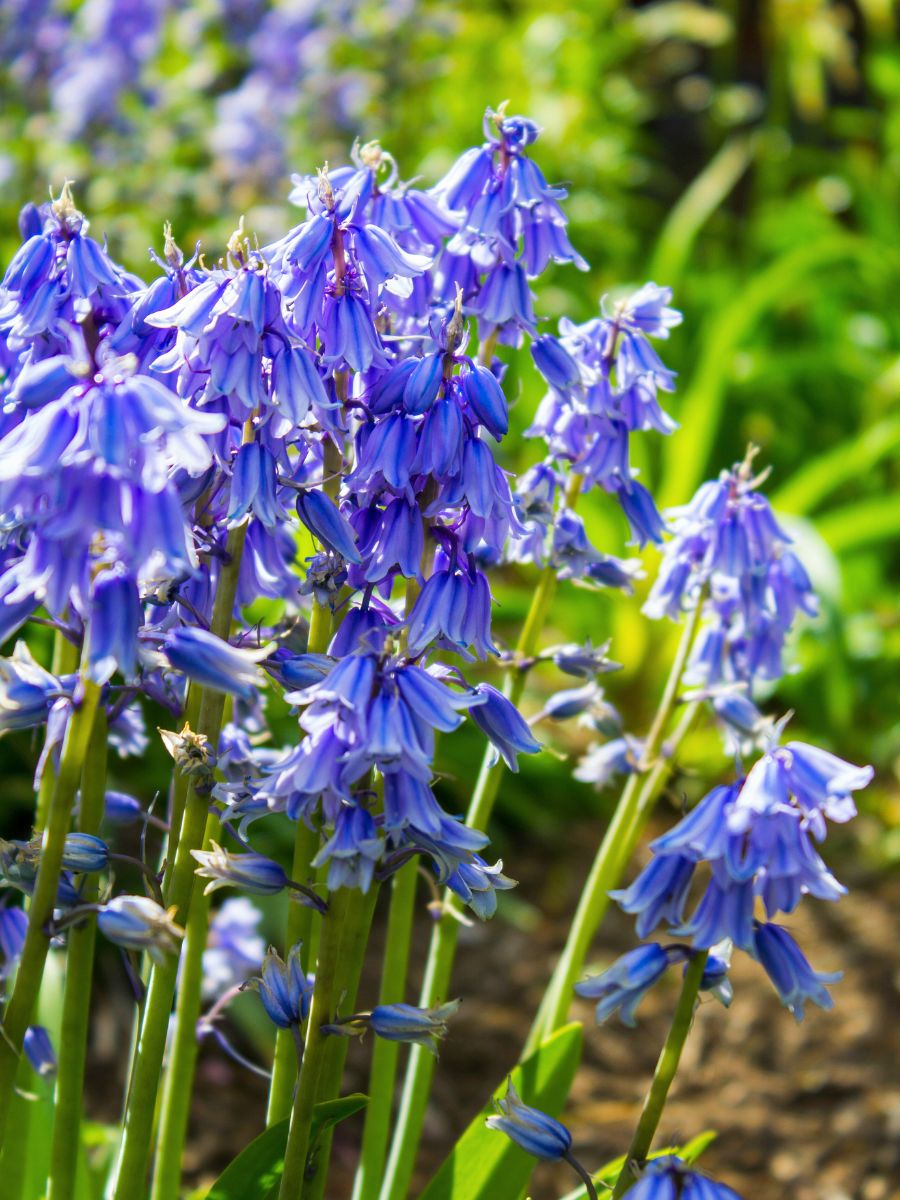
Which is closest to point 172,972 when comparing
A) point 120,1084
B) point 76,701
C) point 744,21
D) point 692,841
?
point 76,701

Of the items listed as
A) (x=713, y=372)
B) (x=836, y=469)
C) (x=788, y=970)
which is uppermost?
(x=713, y=372)

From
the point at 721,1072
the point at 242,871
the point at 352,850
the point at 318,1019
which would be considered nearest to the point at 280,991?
the point at 318,1019

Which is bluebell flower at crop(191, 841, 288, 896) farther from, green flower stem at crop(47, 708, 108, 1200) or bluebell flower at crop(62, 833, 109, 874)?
green flower stem at crop(47, 708, 108, 1200)

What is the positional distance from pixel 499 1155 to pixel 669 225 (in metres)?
5.65

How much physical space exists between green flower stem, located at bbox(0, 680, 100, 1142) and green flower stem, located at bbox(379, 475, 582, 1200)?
68cm

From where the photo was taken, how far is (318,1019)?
1.48m

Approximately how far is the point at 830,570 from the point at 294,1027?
123 inches

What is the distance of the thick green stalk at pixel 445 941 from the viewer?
2.00 m

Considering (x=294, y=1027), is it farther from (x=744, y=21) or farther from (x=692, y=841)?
(x=744, y=21)

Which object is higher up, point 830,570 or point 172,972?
point 830,570

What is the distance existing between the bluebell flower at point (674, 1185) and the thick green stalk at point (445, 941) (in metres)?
0.61

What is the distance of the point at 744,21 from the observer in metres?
10.1

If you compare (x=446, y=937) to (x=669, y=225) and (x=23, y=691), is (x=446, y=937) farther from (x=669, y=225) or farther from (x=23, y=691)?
(x=669, y=225)

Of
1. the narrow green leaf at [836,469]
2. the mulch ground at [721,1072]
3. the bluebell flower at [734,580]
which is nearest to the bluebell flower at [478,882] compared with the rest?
the bluebell flower at [734,580]
